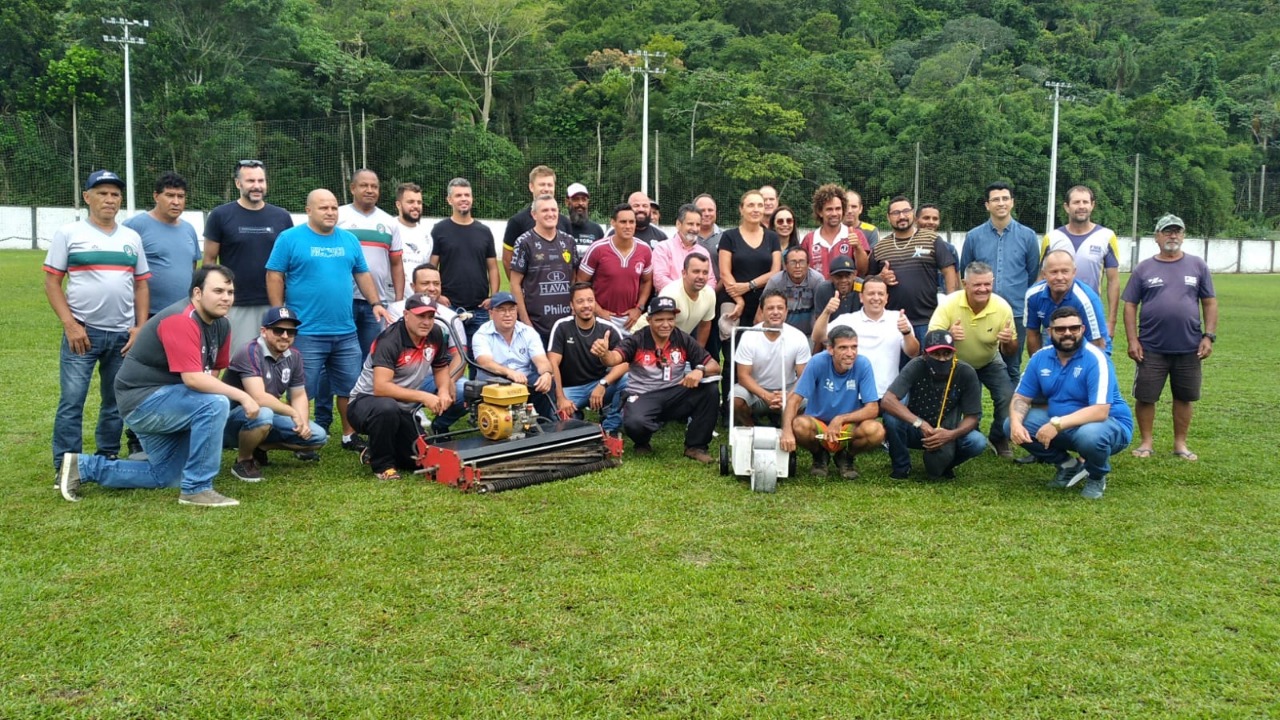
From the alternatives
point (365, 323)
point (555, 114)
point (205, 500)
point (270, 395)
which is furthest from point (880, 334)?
point (555, 114)

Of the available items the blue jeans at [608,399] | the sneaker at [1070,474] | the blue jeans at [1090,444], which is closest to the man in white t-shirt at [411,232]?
the blue jeans at [608,399]

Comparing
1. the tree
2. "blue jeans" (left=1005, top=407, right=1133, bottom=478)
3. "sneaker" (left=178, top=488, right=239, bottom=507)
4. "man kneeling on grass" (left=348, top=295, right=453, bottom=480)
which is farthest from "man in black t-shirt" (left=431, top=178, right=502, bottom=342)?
the tree

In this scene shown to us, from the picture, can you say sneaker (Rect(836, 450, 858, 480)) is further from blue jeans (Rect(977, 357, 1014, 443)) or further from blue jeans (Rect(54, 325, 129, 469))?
blue jeans (Rect(54, 325, 129, 469))

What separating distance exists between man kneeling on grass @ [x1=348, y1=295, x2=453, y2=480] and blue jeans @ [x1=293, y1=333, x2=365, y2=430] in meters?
0.21

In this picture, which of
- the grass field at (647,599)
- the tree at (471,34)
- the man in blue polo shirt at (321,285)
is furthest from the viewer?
the tree at (471,34)

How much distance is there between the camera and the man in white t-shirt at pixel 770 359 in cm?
662

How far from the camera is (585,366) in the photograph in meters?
7.13

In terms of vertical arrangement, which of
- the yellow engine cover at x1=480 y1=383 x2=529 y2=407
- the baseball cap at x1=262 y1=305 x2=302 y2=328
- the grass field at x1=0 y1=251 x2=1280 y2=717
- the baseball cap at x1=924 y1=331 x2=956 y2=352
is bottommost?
the grass field at x1=0 y1=251 x2=1280 y2=717

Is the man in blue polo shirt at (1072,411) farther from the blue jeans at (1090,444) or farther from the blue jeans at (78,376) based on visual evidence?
the blue jeans at (78,376)

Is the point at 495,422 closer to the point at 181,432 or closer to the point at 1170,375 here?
the point at 181,432

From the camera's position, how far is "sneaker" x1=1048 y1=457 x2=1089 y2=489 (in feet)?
19.2

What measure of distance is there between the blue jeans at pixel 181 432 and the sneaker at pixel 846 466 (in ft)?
12.1

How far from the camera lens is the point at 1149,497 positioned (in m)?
5.71

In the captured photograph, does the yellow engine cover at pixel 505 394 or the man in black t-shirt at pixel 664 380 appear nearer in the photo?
the yellow engine cover at pixel 505 394
